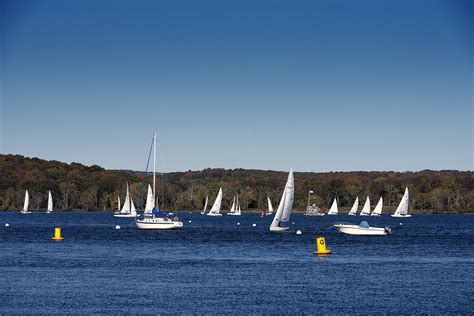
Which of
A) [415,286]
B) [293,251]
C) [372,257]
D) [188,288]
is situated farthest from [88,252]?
[415,286]

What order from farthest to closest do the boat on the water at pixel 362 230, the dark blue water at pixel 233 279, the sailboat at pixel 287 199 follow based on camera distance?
the boat on the water at pixel 362 230 → the sailboat at pixel 287 199 → the dark blue water at pixel 233 279

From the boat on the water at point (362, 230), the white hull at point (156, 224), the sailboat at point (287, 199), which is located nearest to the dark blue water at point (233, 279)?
the sailboat at point (287, 199)

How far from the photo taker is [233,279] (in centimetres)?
5559

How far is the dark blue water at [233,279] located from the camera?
43.2 m

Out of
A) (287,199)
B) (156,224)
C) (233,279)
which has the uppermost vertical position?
(287,199)

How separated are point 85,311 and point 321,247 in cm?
3997

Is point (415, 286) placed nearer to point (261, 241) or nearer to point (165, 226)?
point (261, 241)

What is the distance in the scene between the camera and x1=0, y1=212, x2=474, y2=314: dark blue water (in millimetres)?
43188

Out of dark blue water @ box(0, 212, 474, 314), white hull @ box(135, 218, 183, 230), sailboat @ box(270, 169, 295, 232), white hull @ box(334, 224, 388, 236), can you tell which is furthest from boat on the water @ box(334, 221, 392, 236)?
dark blue water @ box(0, 212, 474, 314)

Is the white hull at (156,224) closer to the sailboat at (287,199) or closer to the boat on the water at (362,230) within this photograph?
the sailboat at (287,199)

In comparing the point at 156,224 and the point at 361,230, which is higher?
the point at 156,224

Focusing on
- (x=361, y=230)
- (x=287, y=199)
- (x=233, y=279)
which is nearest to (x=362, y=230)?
(x=361, y=230)

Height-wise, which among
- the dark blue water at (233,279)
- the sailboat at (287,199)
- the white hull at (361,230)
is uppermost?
the sailboat at (287,199)

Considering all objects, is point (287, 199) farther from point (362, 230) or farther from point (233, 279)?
point (233, 279)
